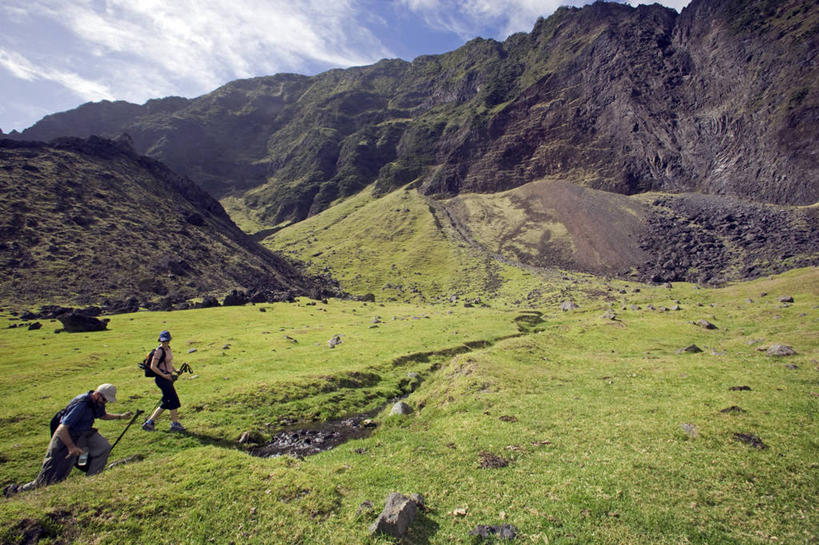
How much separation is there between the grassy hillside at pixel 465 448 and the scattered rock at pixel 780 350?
66cm

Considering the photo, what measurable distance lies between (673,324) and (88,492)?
204 ft

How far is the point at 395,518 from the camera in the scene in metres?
11.6

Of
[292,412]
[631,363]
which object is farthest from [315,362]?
[631,363]

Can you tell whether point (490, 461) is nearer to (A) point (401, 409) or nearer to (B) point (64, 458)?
(A) point (401, 409)

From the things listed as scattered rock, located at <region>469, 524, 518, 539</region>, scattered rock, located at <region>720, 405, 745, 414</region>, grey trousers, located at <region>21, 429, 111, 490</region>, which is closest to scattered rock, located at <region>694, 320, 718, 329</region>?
scattered rock, located at <region>720, 405, 745, 414</region>

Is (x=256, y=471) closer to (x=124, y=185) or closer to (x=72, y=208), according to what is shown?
(x=72, y=208)

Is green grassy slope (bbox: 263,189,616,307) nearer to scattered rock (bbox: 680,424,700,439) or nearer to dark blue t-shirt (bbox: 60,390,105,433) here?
scattered rock (bbox: 680,424,700,439)


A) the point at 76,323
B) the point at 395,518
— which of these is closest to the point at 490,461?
the point at 395,518

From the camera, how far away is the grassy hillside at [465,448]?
37.7 feet

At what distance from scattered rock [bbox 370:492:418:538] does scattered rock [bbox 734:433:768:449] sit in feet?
47.5

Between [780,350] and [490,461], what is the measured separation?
30.0m

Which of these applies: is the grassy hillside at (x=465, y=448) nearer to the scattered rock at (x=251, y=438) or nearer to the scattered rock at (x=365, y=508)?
the scattered rock at (x=365, y=508)

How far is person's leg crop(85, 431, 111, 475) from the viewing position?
14.2 meters

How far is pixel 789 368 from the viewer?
25.5 meters
